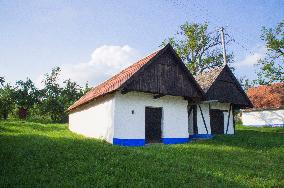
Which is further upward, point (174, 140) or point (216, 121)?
point (216, 121)

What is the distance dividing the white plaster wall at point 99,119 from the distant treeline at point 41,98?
915 inches

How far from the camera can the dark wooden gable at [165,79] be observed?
636 inches

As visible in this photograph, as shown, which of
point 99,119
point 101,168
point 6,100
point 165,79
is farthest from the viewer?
point 6,100

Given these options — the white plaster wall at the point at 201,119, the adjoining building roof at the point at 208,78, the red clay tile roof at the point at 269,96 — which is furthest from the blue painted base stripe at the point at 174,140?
the red clay tile roof at the point at 269,96

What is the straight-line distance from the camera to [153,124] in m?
17.6

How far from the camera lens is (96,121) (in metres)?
18.7

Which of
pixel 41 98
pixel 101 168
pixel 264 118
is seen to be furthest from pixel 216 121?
pixel 41 98

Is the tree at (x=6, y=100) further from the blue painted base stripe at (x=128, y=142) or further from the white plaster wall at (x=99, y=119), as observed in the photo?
the blue painted base stripe at (x=128, y=142)

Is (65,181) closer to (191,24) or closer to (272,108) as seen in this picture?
(272,108)

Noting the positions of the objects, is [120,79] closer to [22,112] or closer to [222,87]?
[222,87]

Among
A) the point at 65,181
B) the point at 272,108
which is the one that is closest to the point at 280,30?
the point at 272,108

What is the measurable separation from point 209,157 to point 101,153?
4.96 metres

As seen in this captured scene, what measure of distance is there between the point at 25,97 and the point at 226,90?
36102 millimetres

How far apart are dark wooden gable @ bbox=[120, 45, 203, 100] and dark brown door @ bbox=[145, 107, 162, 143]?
1.52 meters
